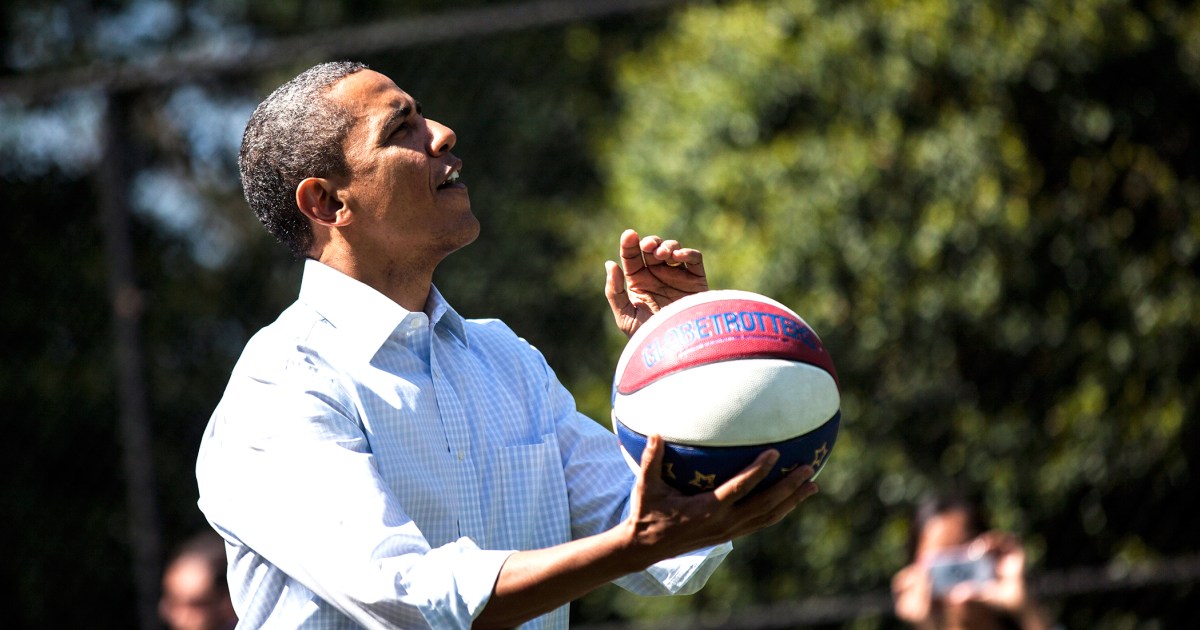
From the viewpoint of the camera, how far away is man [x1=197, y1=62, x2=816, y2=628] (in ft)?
7.08

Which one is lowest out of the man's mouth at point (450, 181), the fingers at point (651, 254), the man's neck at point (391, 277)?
the fingers at point (651, 254)

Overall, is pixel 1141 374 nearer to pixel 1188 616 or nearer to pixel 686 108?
pixel 1188 616

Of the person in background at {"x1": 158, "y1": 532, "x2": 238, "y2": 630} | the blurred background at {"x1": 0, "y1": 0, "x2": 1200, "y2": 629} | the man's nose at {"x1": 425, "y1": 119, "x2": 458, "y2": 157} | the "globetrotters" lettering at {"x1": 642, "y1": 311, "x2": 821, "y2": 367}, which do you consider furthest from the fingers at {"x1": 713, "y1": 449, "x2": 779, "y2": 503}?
the blurred background at {"x1": 0, "y1": 0, "x2": 1200, "y2": 629}

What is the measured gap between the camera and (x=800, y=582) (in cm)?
633

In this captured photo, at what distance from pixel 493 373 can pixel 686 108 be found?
14.4 ft

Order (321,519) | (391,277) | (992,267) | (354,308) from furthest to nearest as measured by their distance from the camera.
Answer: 1. (992,267)
2. (391,277)
3. (354,308)
4. (321,519)

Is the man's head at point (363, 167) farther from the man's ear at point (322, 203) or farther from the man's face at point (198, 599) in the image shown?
the man's face at point (198, 599)

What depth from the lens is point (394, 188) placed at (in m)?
2.68

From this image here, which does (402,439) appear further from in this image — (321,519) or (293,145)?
(293,145)

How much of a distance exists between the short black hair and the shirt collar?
6.0 inches

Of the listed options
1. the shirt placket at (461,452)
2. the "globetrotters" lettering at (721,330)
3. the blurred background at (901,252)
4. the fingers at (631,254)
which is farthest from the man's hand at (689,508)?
the blurred background at (901,252)

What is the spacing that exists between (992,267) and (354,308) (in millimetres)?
4000

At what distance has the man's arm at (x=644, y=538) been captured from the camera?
82.3 inches

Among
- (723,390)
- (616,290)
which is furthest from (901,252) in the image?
(723,390)
